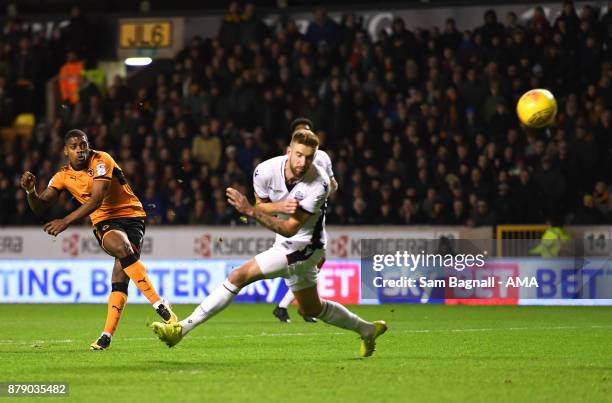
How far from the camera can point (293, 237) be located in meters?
10.5

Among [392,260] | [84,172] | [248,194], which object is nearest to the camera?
[84,172]

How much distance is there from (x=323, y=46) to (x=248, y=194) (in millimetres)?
3763

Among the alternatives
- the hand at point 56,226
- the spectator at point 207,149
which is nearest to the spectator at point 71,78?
the spectator at point 207,149

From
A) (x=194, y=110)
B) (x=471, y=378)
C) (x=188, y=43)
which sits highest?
(x=188, y=43)

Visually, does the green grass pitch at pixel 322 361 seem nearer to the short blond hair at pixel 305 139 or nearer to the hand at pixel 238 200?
the hand at pixel 238 200

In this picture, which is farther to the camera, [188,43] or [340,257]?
[188,43]

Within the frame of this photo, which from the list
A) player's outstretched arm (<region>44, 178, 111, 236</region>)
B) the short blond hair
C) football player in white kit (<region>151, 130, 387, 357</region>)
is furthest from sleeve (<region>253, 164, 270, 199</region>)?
player's outstretched arm (<region>44, 178, 111, 236</region>)

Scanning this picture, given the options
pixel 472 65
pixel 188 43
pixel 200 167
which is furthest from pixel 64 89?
pixel 472 65

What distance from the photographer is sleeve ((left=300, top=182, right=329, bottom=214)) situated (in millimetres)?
10102

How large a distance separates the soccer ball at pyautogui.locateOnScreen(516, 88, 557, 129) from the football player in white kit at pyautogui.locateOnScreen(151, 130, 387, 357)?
7.61m

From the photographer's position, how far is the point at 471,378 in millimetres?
9602

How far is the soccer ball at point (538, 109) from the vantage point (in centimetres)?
1758

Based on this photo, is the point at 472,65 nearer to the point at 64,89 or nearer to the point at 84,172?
the point at 64,89

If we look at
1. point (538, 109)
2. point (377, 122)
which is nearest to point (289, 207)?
point (538, 109)
